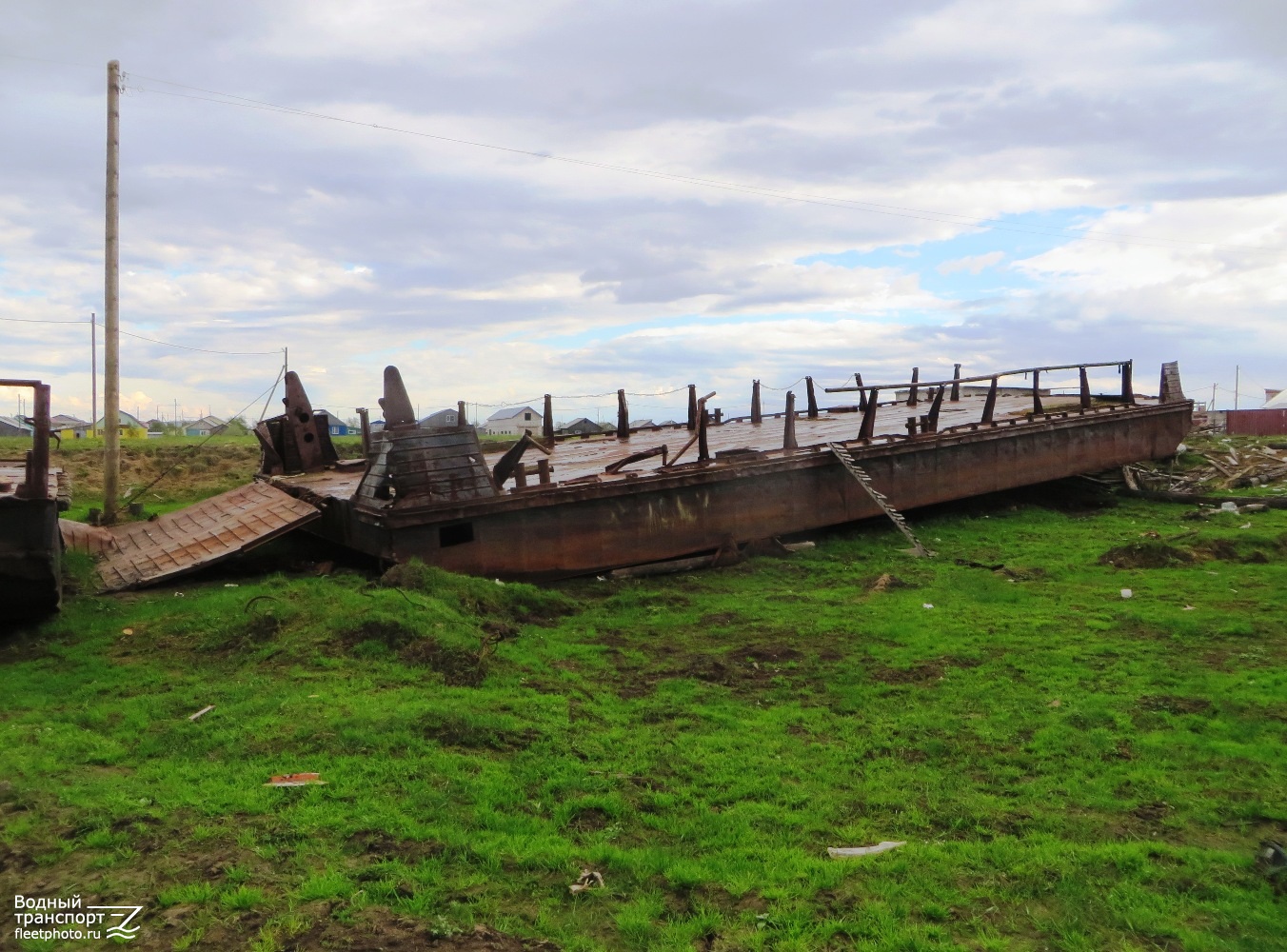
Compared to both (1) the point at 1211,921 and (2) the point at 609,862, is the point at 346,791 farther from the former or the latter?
(1) the point at 1211,921

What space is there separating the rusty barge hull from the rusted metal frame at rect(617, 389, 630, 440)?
6.14 meters

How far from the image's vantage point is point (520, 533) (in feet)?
35.4

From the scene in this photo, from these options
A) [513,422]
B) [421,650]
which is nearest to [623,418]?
[421,650]

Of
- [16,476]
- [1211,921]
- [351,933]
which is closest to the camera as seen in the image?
[351,933]

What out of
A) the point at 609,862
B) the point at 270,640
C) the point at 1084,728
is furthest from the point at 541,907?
the point at 270,640

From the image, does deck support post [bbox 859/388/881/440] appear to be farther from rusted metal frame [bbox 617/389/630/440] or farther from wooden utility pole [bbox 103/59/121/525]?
wooden utility pole [bbox 103/59/121/525]

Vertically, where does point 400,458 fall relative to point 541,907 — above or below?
above

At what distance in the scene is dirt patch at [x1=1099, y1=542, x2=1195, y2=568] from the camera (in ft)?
38.8

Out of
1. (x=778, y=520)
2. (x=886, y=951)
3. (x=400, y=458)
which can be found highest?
(x=400, y=458)

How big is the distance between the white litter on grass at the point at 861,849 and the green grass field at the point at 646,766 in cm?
8

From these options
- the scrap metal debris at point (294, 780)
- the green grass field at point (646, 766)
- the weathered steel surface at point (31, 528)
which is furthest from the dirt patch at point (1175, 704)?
the weathered steel surface at point (31, 528)

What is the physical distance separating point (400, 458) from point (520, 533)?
1589 millimetres

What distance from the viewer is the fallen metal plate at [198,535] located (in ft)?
33.7

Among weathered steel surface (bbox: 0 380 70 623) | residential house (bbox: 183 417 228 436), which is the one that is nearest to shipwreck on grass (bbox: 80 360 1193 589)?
weathered steel surface (bbox: 0 380 70 623)
